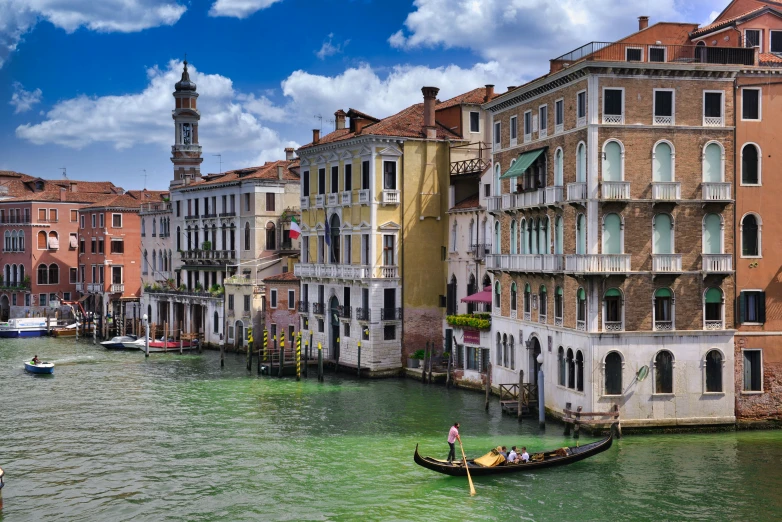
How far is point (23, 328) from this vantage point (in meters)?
65.4

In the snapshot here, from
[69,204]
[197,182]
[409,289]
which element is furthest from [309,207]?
[69,204]

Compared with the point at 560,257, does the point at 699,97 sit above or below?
above

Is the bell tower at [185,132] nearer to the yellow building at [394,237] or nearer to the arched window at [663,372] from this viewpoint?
the yellow building at [394,237]

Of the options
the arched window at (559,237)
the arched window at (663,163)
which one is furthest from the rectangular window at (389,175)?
the arched window at (663,163)

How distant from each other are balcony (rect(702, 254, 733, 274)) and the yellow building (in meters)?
15.9

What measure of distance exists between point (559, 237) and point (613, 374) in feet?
15.5

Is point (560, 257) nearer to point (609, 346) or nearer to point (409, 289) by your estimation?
point (609, 346)

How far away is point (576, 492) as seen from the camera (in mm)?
22719

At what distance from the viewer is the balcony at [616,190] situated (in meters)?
27.2

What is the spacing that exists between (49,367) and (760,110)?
3248 centimetres

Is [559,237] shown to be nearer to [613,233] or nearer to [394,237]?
[613,233]

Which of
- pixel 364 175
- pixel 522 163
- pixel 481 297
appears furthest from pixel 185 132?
pixel 522 163

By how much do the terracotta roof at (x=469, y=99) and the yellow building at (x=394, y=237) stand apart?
1.25 meters

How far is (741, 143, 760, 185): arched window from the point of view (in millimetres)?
28156
